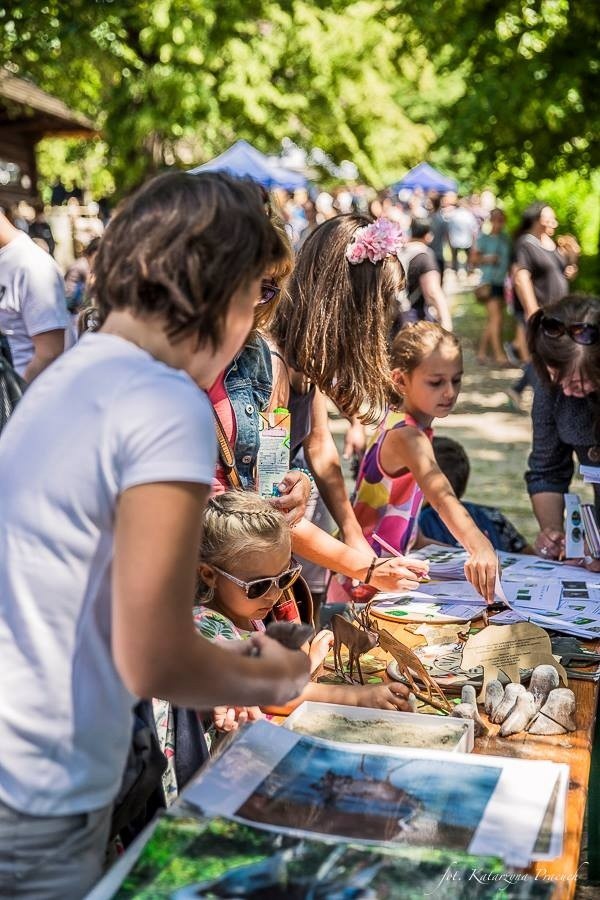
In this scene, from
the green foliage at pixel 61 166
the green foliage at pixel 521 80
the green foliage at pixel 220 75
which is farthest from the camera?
the green foliage at pixel 61 166

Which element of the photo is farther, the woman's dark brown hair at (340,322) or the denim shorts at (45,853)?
the woman's dark brown hair at (340,322)

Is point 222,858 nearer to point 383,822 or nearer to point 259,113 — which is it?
point 383,822

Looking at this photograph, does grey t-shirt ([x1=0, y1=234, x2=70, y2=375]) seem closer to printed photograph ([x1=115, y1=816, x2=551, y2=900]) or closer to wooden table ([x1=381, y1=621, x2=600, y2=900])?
wooden table ([x1=381, y1=621, x2=600, y2=900])

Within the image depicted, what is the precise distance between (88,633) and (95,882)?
32 cm

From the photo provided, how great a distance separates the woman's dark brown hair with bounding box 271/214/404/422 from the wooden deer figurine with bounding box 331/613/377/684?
0.89 m

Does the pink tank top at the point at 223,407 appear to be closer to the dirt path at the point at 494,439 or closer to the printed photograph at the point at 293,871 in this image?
the printed photograph at the point at 293,871

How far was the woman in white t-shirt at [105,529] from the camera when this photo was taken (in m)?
1.20

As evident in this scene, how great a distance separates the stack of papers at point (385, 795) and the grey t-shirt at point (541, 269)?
27.0 ft

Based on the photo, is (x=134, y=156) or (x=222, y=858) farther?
(x=134, y=156)

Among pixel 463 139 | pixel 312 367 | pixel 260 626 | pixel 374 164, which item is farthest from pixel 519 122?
pixel 374 164

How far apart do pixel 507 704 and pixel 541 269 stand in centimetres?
792

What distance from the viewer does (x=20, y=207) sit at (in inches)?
803

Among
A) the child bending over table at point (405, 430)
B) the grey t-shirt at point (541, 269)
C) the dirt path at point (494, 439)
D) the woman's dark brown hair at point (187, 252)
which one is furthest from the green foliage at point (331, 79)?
the woman's dark brown hair at point (187, 252)

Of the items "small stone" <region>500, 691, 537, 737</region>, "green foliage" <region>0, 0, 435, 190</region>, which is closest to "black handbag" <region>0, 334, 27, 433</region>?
"small stone" <region>500, 691, 537, 737</region>
